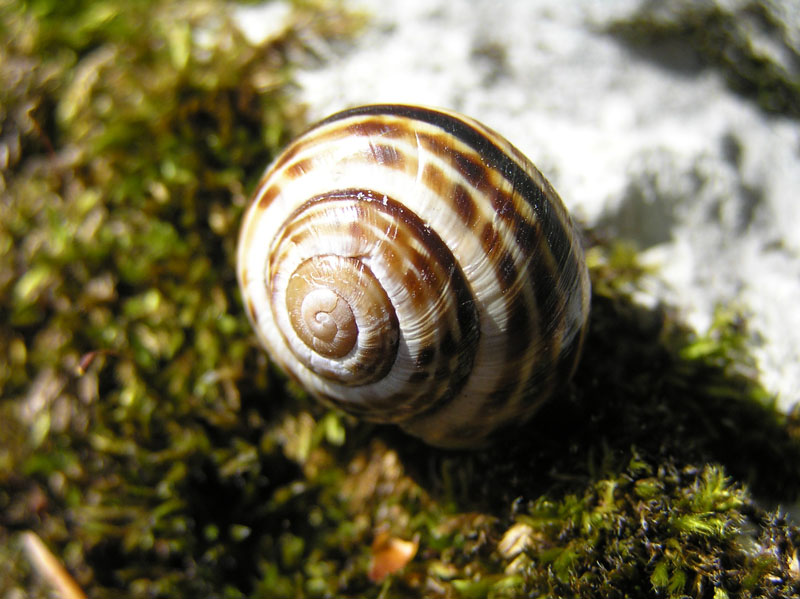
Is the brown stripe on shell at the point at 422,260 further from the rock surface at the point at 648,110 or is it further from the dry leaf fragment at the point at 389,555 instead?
the rock surface at the point at 648,110

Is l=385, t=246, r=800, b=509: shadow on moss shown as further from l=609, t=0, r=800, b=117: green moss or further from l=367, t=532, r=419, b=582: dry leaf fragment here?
l=609, t=0, r=800, b=117: green moss

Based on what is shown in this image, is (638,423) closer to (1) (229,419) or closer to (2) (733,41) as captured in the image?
(1) (229,419)

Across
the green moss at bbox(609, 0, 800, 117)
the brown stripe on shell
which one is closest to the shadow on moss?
the brown stripe on shell

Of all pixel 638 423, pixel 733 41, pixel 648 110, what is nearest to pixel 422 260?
pixel 638 423

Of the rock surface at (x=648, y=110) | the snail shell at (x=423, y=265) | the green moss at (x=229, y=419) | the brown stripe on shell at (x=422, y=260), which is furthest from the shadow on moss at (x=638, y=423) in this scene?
the brown stripe on shell at (x=422, y=260)

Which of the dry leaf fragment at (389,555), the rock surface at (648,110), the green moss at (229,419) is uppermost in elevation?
the rock surface at (648,110)

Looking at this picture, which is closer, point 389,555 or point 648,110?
point 389,555
